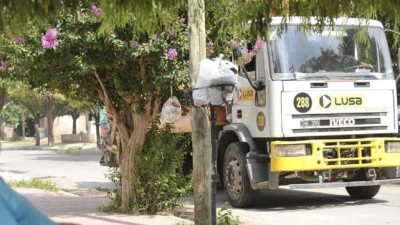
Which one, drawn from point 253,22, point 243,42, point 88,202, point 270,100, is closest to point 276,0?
point 253,22

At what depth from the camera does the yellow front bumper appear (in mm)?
10125

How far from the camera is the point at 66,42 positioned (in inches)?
326

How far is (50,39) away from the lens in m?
8.15

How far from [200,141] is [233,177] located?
12.9 ft

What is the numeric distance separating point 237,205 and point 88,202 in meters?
3.07

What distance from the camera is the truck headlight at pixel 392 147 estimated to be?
10.7 m

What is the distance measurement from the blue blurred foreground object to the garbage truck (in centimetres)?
810

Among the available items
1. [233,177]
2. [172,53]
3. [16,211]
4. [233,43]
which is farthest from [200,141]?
[16,211]

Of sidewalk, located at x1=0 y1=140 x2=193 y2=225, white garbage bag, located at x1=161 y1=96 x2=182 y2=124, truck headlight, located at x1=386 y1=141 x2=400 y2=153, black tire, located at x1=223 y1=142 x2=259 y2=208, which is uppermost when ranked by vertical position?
white garbage bag, located at x1=161 y1=96 x2=182 y2=124

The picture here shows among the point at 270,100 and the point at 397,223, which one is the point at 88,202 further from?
the point at 397,223

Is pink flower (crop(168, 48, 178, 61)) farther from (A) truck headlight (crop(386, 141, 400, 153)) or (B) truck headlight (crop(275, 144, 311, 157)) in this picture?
(A) truck headlight (crop(386, 141, 400, 153))

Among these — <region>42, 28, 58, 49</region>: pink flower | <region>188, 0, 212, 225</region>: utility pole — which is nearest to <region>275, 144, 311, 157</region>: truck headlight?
<region>188, 0, 212, 225</region>: utility pole

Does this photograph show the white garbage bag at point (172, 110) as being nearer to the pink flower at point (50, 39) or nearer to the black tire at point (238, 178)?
the pink flower at point (50, 39)

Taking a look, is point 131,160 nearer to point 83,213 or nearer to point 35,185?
point 83,213
